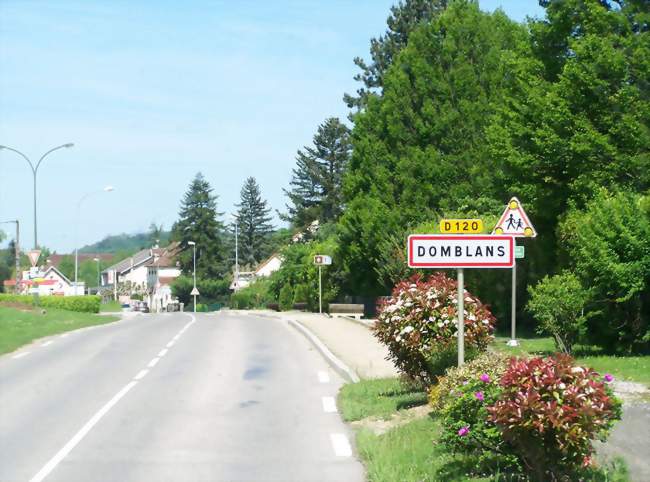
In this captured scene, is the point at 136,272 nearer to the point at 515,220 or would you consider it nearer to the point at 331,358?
the point at 331,358

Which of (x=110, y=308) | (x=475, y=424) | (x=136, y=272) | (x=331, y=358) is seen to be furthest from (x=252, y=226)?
(x=475, y=424)

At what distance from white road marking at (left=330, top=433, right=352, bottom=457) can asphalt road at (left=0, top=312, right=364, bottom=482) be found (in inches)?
0.5

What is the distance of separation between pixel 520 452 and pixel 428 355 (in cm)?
457

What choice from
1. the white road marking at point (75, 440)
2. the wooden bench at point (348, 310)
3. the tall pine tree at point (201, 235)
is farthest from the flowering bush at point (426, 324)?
the tall pine tree at point (201, 235)

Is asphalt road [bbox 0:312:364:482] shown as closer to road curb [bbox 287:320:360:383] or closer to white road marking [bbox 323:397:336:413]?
white road marking [bbox 323:397:336:413]

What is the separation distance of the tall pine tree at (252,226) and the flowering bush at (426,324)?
4474 inches

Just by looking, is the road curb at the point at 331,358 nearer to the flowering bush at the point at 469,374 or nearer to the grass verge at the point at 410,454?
the grass verge at the point at 410,454

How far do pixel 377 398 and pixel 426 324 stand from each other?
82.5 inches

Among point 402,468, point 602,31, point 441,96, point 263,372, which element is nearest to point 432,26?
point 441,96

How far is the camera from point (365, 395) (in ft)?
44.6

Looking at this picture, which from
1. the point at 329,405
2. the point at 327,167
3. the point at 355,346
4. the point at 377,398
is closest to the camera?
the point at 377,398

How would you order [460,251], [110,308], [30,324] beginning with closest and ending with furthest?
1. [460,251]
2. [30,324]
3. [110,308]

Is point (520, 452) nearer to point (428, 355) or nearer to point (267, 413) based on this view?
point (428, 355)

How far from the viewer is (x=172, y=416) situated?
41.1 ft
